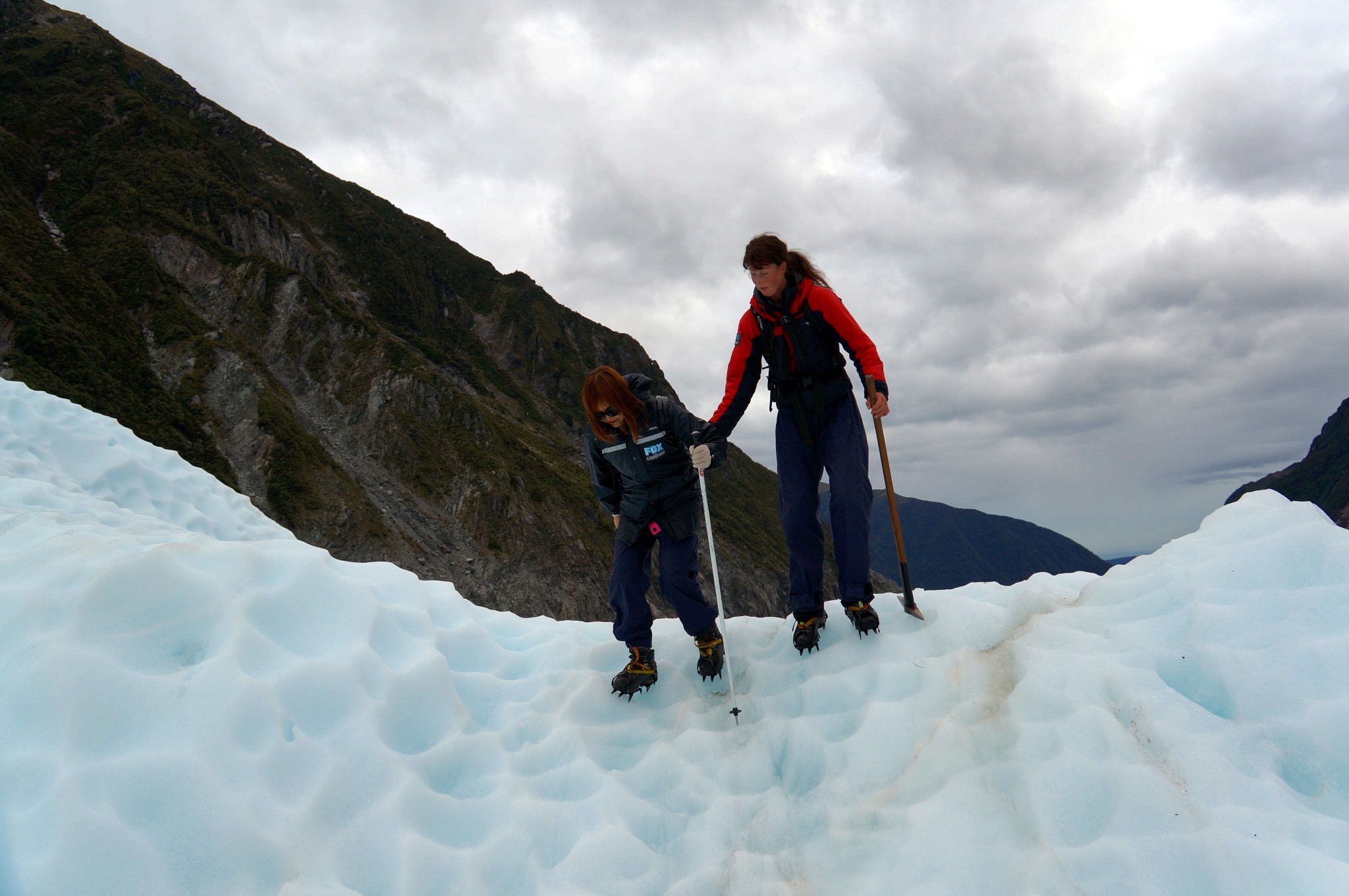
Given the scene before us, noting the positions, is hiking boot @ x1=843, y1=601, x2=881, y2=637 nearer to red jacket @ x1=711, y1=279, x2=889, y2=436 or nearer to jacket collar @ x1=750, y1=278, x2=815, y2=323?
red jacket @ x1=711, y1=279, x2=889, y2=436

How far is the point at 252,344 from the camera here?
59281 mm

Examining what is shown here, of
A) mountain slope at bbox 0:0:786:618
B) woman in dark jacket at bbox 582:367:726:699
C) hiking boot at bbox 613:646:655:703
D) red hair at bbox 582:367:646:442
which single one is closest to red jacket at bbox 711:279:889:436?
woman in dark jacket at bbox 582:367:726:699

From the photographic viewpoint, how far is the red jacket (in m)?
5.30

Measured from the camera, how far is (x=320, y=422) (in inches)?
2309

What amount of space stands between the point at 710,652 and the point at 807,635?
874 mm

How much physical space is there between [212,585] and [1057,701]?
5.79 m

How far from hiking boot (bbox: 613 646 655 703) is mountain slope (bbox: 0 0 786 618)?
22679 millimetres

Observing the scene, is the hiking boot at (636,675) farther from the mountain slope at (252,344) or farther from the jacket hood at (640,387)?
the mountain slope at (252,344)

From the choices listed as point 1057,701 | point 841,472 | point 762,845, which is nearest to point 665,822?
point 762,845

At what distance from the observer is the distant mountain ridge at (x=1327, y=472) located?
151 meters

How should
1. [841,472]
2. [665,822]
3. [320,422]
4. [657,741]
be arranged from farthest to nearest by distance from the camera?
[320,422] → [841,472] → [657,741] → [665,822]

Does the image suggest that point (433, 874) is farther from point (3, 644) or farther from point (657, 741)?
point (3, 644)

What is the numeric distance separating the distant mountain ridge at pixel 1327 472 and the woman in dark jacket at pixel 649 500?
201920 mm

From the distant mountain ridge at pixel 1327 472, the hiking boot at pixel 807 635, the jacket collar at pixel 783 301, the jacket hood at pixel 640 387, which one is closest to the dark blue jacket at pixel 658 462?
the jacket hood at pixel 640 387
